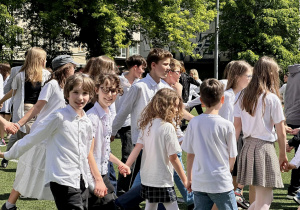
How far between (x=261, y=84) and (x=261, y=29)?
172ft

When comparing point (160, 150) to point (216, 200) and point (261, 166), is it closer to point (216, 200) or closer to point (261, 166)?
point (216, 200)

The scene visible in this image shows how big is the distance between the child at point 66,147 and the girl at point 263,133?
165 centimetres

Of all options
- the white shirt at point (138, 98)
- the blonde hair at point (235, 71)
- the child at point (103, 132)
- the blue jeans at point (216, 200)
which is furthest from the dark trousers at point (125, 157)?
the blue jeans at point (216, 200)

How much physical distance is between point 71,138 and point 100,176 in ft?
1.49

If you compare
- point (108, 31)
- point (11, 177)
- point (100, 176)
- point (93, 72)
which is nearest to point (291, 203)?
point (93, 72)

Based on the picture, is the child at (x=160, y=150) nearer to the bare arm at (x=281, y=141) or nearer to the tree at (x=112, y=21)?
the bare arm at (x=281, y=141)

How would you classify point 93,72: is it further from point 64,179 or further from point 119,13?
point 119,13

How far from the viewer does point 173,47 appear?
137 ft

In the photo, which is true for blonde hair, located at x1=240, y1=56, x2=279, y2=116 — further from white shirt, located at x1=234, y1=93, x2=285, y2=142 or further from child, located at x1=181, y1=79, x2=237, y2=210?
child, located at x1=181, y1=79, x2=237, y2=210

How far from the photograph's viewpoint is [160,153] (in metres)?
5.65

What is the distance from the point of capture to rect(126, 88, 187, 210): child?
5.64 m

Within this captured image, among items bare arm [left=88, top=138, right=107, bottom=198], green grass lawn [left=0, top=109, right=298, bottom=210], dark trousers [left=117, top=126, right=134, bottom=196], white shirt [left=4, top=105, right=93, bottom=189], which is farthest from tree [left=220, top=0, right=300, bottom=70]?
white shirt [left=4, top=105, right=93, bottom=189]

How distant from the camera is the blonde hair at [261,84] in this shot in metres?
5.93

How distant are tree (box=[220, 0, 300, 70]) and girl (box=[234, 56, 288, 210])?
50.0 m
